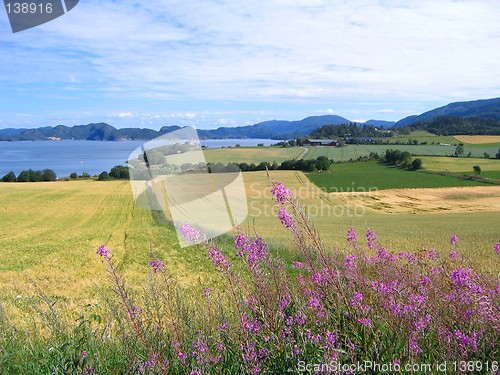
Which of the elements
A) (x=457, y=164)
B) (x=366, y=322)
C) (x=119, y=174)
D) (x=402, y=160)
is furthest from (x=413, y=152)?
(x=366, y=322)

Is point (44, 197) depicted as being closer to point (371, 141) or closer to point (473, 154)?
point (473, 154)

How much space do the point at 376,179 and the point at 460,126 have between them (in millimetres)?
117077

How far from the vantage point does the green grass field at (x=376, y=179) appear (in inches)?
2327

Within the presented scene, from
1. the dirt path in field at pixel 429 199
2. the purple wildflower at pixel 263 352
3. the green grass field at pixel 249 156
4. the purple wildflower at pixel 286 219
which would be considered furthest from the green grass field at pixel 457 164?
the purple wildflower at pixel 263 352

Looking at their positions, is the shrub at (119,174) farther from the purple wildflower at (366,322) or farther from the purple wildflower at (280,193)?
the purple wildflower at (366,322)

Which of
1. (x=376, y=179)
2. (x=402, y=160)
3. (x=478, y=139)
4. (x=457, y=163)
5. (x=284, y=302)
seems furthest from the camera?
(x=478, y=139)

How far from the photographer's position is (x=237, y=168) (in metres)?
76.2

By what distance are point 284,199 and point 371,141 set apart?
138277 mm

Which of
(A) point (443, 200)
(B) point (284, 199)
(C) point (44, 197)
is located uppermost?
(B) point (284, 199)

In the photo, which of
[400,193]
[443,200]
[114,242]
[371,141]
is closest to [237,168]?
[400,193]

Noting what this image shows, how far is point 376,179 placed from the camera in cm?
6550

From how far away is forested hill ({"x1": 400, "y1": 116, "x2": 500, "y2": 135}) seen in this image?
14766 centimetres

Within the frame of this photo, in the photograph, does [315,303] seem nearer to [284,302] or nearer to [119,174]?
[284,302]

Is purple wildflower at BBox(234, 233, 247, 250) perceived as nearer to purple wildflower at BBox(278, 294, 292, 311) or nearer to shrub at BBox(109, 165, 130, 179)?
purple wildflower at BBox(278, 294, 292, 311)
